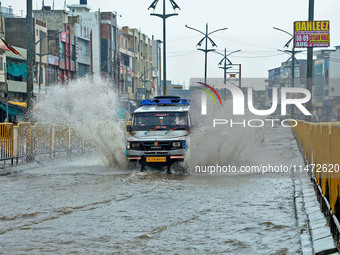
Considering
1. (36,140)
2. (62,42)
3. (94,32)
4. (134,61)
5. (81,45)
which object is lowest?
(36,140)

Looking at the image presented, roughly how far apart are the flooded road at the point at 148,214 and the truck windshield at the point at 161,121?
2.09 m

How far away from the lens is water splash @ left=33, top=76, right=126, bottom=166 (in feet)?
67.4

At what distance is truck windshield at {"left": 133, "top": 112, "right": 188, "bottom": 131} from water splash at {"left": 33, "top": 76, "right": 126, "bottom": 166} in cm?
152

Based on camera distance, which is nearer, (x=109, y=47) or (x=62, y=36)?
(x=62, y=36)

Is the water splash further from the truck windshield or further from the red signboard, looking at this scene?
the red signboard

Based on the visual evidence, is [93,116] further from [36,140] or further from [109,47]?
[109,47]

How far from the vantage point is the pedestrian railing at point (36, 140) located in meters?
19.1

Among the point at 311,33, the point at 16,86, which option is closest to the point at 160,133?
the point at 311,33

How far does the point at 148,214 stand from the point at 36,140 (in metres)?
11.5

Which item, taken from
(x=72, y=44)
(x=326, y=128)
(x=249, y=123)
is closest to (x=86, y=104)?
(x=249, y=123)

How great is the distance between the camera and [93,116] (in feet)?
74.9

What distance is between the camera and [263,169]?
18797 mm

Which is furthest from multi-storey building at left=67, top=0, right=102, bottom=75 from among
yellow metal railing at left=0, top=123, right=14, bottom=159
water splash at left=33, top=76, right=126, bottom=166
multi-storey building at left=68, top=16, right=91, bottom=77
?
yellow metal railing at left=0, top=123, right=14, bottom=159

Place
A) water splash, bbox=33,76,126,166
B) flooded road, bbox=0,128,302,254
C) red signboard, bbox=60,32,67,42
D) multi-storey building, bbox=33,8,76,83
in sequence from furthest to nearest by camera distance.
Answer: red signboard, bbox=60,32,67,42
multi-storey building, bbox=33,8,76,83
water splash, bbox=33,76,126,166
flooded road, bbox=0,128,302,254
